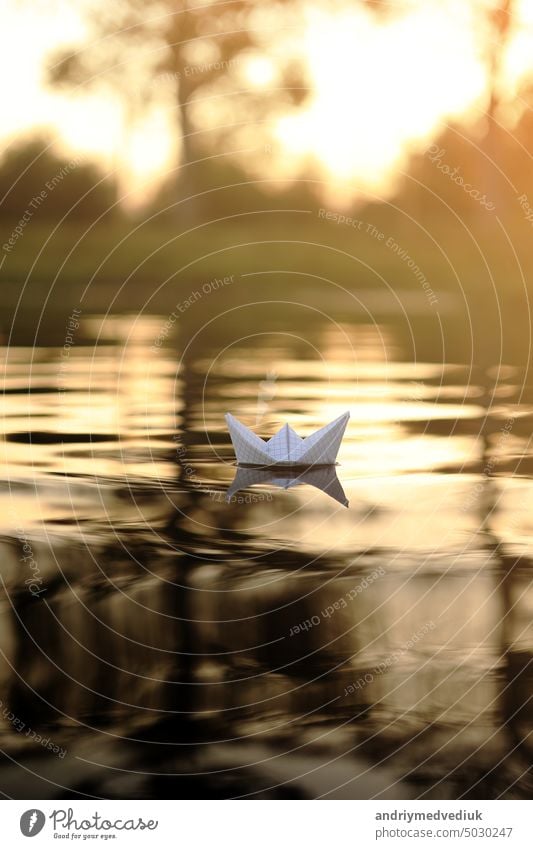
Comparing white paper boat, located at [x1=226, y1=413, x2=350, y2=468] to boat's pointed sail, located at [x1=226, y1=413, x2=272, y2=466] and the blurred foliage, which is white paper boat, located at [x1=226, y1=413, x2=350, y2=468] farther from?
the blurred foliage

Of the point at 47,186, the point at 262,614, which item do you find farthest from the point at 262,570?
the point at 47,186

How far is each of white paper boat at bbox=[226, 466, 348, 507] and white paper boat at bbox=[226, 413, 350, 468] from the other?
63mm

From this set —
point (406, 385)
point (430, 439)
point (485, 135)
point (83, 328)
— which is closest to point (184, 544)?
point (430, 439)

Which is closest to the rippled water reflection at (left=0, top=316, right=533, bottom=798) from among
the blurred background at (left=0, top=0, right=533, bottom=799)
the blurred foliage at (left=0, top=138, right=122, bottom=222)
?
the blurred background at (left=0, top=0, right=533, bottom=799)

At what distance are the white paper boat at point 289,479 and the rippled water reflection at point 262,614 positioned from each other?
69 millimetres

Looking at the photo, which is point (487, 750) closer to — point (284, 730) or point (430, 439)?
point (284, 730)

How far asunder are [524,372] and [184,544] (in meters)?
7.18

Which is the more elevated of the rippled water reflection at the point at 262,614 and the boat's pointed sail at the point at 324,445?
the boat's pointed sail at the point at 324,445
